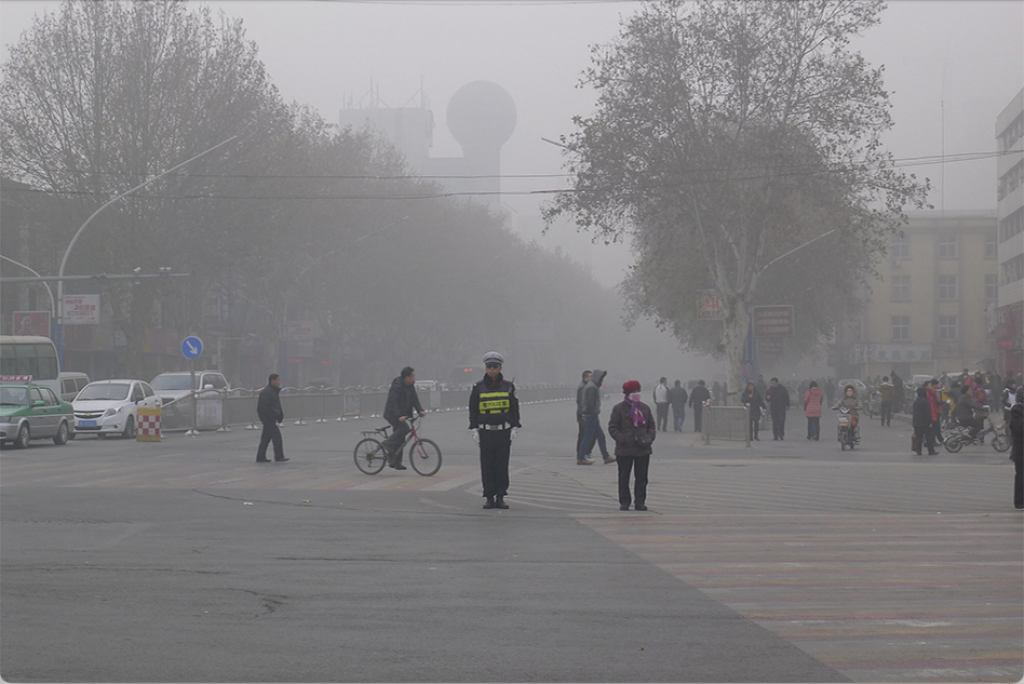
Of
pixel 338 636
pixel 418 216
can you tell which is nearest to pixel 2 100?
pixel 418 216

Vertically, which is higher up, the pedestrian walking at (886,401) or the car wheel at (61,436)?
the pedestrian walking at (886,401)

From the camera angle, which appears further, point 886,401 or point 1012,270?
point 1012,270

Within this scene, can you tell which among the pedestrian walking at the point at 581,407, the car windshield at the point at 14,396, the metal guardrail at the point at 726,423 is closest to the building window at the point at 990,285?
the metal guardrail at the point at 726,423

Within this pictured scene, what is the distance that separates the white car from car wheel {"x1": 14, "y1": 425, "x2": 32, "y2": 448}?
3857mm

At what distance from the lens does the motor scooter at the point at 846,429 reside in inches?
1209

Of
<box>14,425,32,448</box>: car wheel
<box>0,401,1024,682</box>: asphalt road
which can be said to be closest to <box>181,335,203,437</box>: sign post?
<box>14,425,32,448</box>: car wheel

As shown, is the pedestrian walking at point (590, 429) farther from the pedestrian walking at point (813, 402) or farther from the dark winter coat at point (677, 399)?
the dark winter coat at point (677, 399)

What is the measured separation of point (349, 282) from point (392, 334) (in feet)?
31.7

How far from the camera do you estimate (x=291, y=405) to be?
147ft

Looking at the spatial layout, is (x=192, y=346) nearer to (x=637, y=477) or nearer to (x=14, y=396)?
(x=14, y=396)

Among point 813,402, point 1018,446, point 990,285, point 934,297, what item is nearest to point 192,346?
point 813,402

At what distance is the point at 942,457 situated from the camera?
27812 millimetres

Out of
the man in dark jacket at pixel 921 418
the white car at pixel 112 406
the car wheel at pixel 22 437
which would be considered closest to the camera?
the man in dark jacket at pixel 921 418

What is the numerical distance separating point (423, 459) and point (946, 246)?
8423 cm
